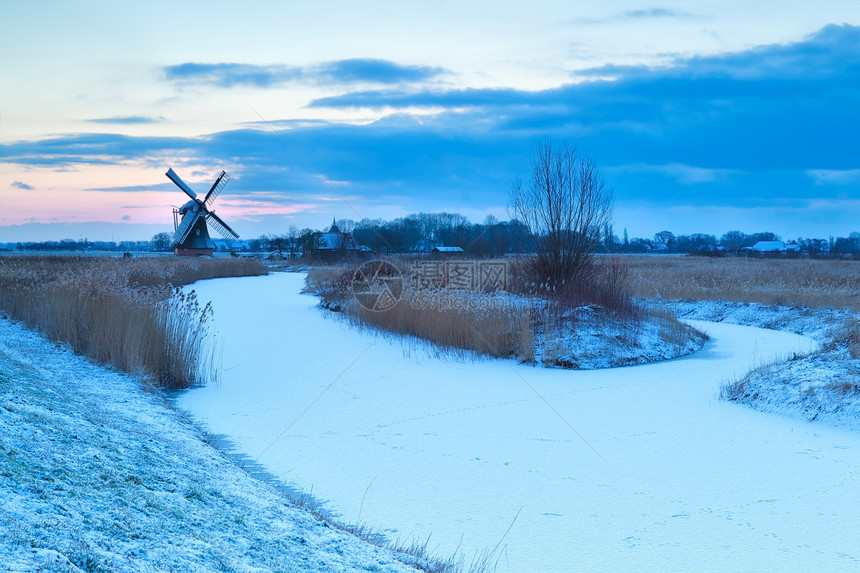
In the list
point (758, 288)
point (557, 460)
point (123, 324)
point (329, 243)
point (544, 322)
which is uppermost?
point (329, 243)

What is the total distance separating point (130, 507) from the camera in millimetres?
3016

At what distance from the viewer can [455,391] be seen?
8648mm

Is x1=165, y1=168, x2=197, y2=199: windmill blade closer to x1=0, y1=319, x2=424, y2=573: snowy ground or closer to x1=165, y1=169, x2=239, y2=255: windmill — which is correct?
x1=165, y1=169, x2=239, y2=255: windmill

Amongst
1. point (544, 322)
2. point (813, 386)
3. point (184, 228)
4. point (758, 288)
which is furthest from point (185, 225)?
point (813, 386)

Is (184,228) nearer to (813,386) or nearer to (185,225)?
(185,225)

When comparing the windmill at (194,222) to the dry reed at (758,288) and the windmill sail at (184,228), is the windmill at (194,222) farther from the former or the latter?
the dry reed at (758,288)

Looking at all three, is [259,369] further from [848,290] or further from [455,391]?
[848,290]

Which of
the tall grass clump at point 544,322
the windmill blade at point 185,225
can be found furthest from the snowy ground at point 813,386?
the windmill blade at point 185,225

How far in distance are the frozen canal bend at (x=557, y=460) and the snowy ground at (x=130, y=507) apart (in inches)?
32.7

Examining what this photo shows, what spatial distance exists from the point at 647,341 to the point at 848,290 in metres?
10.9

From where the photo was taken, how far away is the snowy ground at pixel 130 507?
2.45 meters

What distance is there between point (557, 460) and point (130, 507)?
376 cm

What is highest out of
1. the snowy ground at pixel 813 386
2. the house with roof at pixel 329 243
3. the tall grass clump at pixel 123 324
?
the house with roof at pixel 329 243

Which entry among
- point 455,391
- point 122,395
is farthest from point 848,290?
point 122,395
